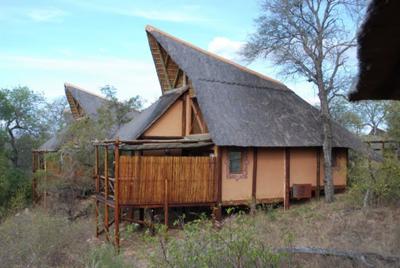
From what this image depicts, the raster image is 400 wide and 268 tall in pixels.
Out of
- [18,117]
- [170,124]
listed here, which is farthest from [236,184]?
[18,117]

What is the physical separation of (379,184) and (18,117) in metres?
21.7

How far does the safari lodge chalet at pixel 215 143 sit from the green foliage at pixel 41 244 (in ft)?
13.8

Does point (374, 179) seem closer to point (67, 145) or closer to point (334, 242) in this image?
point (334, 242)

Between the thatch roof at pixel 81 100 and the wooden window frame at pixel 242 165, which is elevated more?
the thatch roof at pixel 81 100

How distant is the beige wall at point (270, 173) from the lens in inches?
618

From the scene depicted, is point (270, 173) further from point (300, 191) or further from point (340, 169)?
point (340, 169)

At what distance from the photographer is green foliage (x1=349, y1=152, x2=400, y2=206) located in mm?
12234

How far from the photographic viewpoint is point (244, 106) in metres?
16.4

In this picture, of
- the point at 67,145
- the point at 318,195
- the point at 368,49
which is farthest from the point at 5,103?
the point at 368,49

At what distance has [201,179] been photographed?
47.2 ft

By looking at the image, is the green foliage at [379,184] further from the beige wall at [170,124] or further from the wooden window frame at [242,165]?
the beige wall at [170,124]

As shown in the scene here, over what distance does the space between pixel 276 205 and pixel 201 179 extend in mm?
3402

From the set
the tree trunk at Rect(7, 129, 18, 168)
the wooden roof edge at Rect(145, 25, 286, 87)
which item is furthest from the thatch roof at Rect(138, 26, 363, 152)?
the tree trunk at Rect(7, 129, 18, 168)

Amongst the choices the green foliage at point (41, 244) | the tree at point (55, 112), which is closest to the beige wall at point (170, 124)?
the green foliage at point (41, 244)
